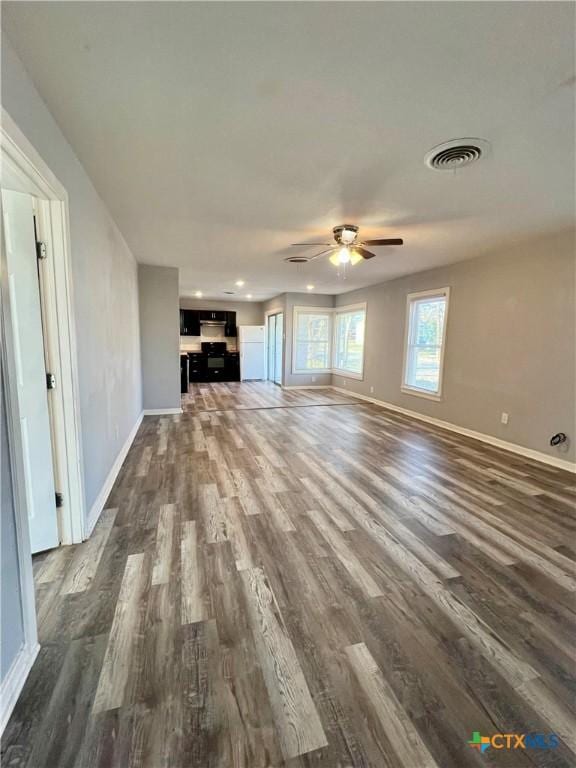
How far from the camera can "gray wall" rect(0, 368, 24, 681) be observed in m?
1.10

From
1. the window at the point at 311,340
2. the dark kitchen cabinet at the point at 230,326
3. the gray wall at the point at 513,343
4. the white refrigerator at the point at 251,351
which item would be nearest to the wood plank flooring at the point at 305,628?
the gray wall at the point at 513,343

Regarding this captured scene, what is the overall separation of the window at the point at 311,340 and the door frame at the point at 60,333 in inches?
248

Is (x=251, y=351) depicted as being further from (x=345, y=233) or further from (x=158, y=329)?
(x=345, y=233)

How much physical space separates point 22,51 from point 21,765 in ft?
8.05

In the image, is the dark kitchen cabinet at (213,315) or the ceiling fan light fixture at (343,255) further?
the dark kitchen cabinet at (213,315)

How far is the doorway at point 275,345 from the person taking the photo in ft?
28.3

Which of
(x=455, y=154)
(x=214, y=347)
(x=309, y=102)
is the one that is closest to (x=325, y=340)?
(x=214, y=347)

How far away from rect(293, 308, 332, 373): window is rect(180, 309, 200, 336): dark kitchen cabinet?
3114mm

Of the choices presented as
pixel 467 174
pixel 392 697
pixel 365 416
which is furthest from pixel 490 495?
pixel 365 416

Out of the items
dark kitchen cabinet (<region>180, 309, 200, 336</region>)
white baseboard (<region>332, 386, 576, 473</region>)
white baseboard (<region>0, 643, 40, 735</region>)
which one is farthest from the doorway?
white baseboard (<region>0, 643, 40, 735</region>)

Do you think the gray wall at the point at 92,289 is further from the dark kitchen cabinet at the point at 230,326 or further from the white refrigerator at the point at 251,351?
the dark kitchen cabinet at the point at 230,326

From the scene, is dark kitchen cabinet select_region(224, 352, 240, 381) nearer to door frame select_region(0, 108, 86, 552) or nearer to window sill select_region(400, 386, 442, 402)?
window sill select_region(400, 386, 442, 402)

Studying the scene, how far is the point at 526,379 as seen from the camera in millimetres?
3783

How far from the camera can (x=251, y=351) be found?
942 cm
